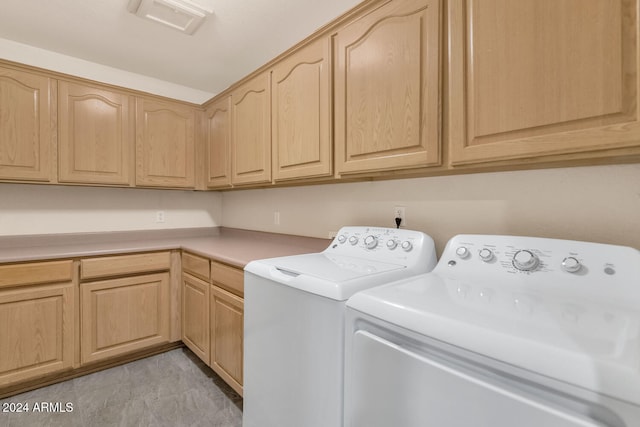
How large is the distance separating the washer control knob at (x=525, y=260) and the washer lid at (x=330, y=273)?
37cm

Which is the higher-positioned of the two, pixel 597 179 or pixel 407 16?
pixel 407 16

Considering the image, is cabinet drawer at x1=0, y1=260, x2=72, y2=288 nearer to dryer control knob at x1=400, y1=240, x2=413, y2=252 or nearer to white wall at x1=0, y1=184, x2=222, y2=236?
white wall at x1=0, y1=184, x2=222, y2=236

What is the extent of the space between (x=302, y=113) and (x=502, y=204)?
1.11 m

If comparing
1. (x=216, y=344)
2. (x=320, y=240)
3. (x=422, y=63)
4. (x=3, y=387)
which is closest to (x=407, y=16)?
(x=422, y=63)

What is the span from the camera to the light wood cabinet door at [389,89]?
115 centimetres

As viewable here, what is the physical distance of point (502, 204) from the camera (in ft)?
4.13

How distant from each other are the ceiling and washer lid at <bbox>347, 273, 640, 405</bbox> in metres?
1.77

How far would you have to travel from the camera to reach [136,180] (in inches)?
95.7

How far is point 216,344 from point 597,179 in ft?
6.79

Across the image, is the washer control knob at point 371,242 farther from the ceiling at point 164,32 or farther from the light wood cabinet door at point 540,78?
the ceiling at point 164,32

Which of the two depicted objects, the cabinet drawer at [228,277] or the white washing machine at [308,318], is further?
the cabinet drawer at [228,277]

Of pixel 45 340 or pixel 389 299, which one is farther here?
pixel 45 340

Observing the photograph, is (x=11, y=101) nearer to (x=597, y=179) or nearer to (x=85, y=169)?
(x=85, y=169)

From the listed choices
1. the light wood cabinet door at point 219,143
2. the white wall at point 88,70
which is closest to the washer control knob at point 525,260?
the light wood cabinet door at point 219,143
